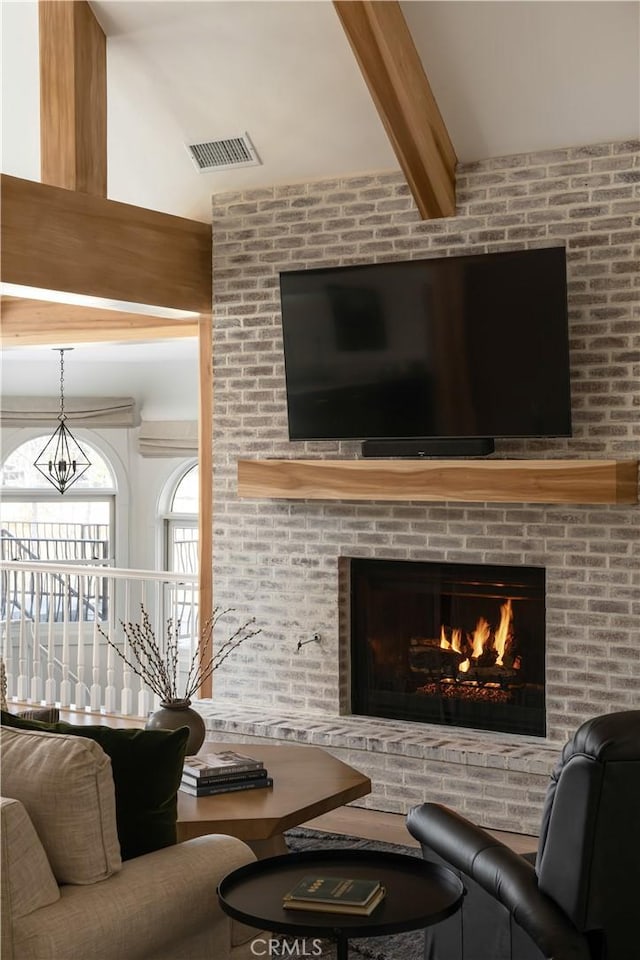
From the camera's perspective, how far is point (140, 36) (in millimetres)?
5195

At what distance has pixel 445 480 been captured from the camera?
16.4 feet

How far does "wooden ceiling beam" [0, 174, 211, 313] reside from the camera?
4.75 m

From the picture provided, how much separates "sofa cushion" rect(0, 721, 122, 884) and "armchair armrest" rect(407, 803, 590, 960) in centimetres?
82

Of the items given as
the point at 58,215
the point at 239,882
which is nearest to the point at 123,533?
the point at 58,215

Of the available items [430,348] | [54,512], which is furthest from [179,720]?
[54,512]

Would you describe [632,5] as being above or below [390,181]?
above

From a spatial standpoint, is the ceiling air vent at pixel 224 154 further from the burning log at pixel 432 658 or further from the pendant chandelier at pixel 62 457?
the pendant chandelier at pixel 62 457

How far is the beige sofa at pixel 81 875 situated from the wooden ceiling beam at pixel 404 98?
3046mm

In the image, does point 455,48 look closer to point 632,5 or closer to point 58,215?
point 632,5

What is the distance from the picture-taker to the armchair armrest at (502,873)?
2.28m

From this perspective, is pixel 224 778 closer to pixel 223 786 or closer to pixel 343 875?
pixel 223 786

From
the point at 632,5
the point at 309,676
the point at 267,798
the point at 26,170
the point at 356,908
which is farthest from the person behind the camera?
the point at 26,170

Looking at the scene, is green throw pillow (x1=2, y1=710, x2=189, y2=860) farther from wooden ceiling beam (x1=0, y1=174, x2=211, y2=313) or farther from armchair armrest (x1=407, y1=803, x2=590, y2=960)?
wooden ceiling beam (x1=0, y1=174, x2=211, y2=313)

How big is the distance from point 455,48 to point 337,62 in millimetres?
559
